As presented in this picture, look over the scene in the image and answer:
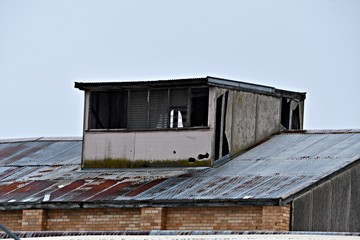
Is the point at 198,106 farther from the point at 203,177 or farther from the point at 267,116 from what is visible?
the point at 203,177

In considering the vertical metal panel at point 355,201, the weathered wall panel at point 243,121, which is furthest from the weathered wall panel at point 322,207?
the weathered wall panel at point 243,121

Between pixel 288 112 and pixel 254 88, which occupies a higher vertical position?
pixel 254 88

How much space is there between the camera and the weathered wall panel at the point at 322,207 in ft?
125

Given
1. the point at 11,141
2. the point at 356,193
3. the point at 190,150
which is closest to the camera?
the point at 356,193

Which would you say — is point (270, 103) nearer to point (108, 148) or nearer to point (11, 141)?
point (108, 148)

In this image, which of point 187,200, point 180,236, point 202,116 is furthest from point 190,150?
point 180,236

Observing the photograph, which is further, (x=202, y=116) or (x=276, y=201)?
(x=202, y=116)

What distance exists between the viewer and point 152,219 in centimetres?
3900

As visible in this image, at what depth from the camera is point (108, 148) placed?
44.2 meters

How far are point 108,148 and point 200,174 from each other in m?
4.00

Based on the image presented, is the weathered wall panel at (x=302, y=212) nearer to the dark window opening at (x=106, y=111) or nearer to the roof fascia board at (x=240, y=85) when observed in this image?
the roof fascia board at (x=240, y=85)

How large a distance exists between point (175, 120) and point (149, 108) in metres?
0.90

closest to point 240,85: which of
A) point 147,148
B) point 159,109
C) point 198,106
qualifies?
point 198,106

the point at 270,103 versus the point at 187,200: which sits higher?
the point at 270,103
